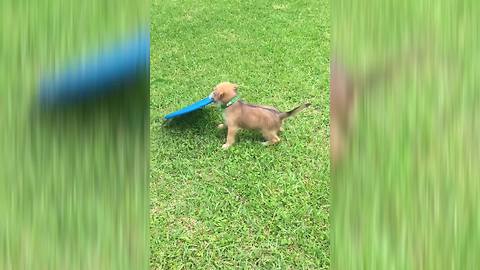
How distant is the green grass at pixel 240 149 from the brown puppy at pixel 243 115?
0.14 ft

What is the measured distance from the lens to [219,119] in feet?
8.12

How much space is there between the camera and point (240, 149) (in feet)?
7.35

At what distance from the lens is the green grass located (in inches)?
65.9
